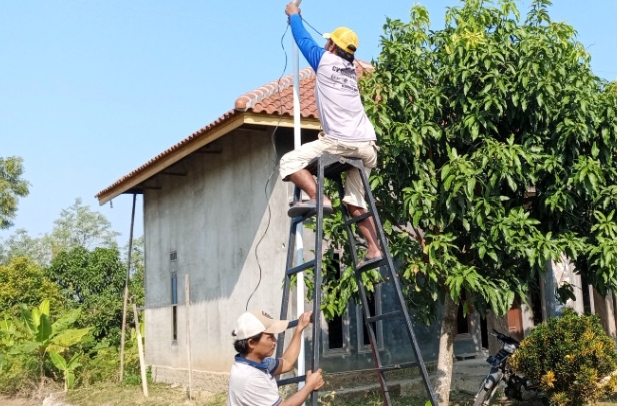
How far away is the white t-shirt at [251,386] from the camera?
3.96m

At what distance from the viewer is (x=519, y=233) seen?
712 centimetres

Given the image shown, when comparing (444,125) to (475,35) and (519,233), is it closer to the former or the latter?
(475,35)

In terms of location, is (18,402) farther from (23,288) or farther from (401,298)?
(401,298)

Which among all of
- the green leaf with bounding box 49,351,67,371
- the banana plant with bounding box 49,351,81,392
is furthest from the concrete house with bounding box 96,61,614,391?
the green leaf with bounding box 49,351,67,371

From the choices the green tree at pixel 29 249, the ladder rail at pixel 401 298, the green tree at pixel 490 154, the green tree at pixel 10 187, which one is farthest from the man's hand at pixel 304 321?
Answer: the green tree at pixel 29 249

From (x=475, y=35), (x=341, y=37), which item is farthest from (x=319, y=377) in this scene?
(x=475, y=35)

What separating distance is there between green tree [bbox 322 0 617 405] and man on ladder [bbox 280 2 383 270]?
2079mm

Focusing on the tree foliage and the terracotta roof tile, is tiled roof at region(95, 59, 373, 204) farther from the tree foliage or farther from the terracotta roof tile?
the tree foliage

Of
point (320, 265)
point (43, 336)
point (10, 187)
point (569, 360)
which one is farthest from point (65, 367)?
point (10, 187)

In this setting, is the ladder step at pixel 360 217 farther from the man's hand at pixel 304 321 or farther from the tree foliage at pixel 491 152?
the tree foliage at pixel 491 152

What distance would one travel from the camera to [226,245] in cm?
1178

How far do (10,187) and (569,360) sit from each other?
29360 mm

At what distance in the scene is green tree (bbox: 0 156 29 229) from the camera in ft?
104

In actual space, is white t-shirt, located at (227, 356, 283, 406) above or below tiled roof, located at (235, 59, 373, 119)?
below
